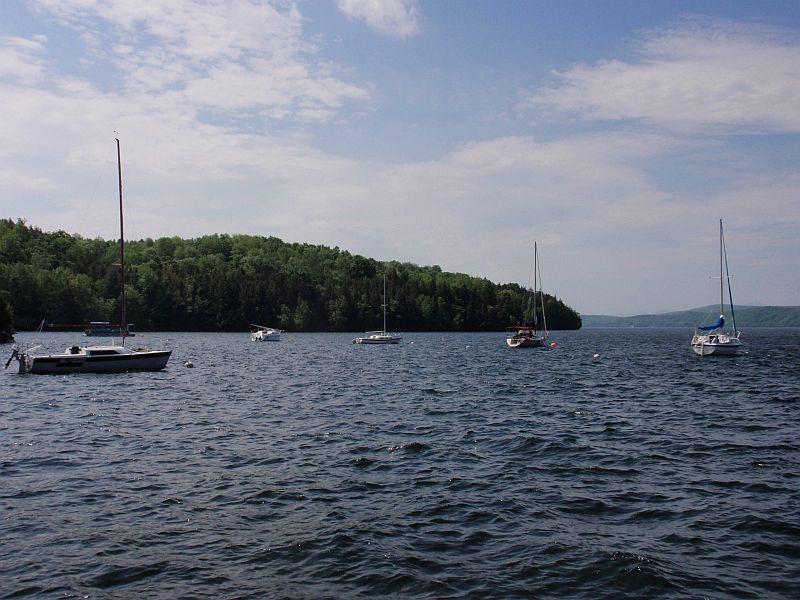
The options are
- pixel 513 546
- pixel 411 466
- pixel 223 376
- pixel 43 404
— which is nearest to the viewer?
pixel 513 546

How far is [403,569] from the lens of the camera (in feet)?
45.7

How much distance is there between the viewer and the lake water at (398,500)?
44.5ft

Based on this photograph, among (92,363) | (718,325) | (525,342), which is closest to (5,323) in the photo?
(92,363)

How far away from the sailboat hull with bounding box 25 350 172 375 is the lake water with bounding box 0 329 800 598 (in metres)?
22.2

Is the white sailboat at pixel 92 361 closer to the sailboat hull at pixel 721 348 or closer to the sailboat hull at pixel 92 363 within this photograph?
the sailboat hull at pixel 92 363

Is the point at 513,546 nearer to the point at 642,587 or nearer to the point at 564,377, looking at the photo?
the point at 642,587

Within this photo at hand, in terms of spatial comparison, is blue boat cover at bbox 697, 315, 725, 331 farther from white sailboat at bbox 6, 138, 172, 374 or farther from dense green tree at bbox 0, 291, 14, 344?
dense green tree at bbox 0, 291, 14, 344

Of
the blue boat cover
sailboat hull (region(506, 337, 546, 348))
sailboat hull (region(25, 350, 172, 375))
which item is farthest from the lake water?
sailboat hull (region(506, 337, 546, 348))

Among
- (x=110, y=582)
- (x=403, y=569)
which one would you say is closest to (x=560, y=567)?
(x=403, y=569)

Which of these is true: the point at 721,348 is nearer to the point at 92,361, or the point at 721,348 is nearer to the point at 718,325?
the point at 718,325

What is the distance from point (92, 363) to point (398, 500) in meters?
49.5

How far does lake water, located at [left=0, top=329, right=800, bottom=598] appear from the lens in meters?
13.6

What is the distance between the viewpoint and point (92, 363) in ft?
198

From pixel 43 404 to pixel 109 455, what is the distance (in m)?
18.2
